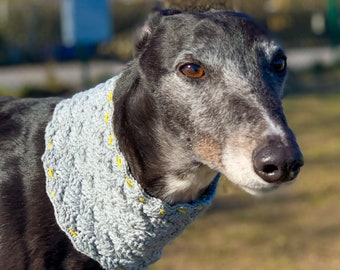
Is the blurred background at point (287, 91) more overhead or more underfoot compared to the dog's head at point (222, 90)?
more underfoot

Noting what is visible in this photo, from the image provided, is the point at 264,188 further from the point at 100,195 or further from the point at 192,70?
the point at 100,195

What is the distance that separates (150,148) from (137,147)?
0.16 feet

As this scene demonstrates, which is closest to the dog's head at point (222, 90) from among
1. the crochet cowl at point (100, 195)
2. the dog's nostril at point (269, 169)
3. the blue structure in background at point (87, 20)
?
the dog's nostril at point (269, 169)

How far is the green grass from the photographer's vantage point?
14.3ft

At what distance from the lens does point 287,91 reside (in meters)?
2.78

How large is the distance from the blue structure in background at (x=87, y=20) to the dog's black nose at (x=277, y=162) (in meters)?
7.94

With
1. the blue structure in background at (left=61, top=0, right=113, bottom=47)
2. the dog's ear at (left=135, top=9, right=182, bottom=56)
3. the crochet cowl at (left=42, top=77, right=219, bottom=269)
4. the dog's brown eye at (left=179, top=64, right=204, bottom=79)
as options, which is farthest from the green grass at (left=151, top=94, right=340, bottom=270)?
the blue structure in background at (left=61, top=0, right=113, bottom=47)

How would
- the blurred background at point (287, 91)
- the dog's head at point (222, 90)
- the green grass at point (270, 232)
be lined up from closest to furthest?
the dog's head at point (222, 90) < the green grass at point (270, 232) < the blurred background at point (287, 91)

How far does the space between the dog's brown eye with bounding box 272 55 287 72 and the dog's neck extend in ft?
1.37

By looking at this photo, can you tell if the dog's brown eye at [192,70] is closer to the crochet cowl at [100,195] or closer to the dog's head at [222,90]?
the dog's head at [222,90]

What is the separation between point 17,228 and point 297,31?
12.9 metres

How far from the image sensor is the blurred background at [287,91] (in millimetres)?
4477

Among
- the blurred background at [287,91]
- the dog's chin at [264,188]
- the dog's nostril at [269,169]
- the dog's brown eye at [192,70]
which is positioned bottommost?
the blurred background at [287,91]

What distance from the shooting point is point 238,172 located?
2.17 m
